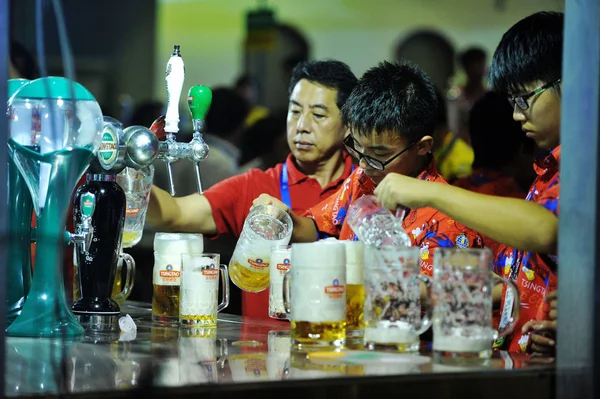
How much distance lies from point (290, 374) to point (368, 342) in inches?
10.7

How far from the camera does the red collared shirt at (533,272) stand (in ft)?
6.83

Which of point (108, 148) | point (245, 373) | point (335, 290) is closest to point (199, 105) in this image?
point (108, 148)

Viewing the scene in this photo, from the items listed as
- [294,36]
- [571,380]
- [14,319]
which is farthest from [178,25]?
[571,380]

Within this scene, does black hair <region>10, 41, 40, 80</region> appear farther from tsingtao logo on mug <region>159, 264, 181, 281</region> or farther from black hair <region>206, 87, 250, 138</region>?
black hair <region>206, 87, 250, 138</region>

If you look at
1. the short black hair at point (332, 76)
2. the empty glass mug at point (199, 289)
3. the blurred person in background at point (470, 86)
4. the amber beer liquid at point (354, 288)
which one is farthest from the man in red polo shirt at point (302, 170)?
the blurred person in background at point (470, 86)

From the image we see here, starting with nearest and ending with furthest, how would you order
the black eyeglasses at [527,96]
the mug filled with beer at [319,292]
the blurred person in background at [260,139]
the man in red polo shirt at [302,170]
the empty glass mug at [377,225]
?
1. the mug filled with beer at [319,292]
2. the empty glass mug at [377,225]
3. the black eyeglasses at [527,96]
4. the man in red polo shirt at [302,170]
5. the blurred person in background at [260,139]

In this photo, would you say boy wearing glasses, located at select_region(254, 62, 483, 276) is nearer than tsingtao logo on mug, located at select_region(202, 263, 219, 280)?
No

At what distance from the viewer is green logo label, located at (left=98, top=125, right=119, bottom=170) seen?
2.17m

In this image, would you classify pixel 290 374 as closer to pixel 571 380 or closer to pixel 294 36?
pixel 571 380

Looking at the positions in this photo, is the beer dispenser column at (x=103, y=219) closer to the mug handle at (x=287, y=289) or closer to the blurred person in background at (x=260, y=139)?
the mug handle at (x=287, y=289)

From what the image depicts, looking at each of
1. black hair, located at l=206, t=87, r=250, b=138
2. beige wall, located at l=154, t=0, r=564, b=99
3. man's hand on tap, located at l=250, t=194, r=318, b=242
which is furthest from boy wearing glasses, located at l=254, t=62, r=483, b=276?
beige wall, located at l=154, t=0, r=564, b=99

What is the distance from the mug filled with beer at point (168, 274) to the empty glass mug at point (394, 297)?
76 cm

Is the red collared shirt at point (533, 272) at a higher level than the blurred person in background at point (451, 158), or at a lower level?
lower

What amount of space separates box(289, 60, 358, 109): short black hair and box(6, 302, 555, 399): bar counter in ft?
5.07
